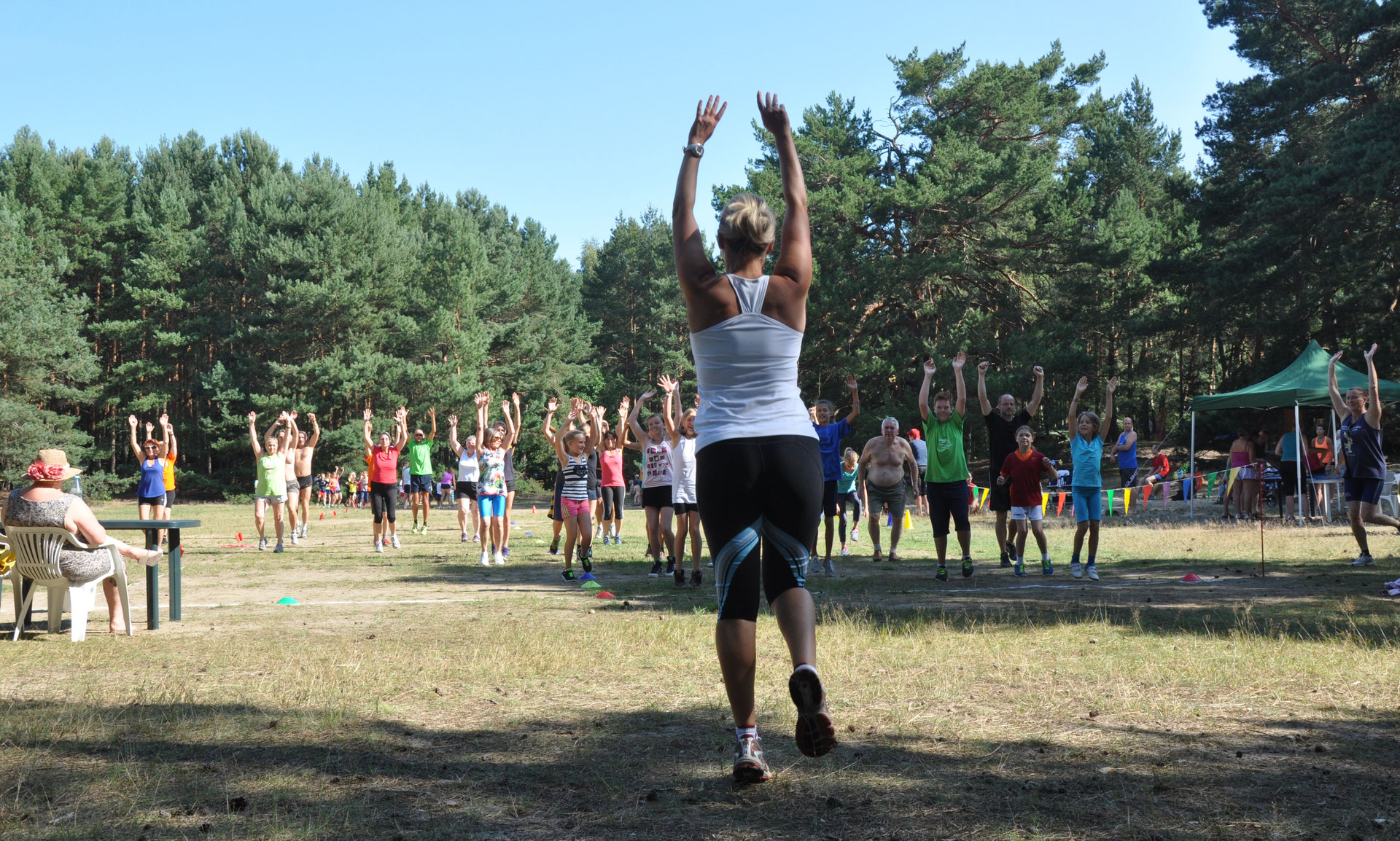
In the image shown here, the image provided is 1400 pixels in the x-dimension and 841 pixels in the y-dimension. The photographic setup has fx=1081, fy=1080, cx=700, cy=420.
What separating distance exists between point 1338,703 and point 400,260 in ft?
164

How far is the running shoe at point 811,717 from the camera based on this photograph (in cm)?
340

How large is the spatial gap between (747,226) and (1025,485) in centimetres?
836

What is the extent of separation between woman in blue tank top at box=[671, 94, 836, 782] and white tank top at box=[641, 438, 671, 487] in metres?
7.73

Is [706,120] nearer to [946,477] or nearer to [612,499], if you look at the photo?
[946,477]

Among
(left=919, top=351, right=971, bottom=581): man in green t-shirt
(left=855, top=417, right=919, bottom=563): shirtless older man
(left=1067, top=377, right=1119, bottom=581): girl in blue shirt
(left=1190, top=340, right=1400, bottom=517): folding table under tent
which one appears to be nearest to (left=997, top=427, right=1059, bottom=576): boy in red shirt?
(left=1067, top=377, right=1119, bottom=581): girl in blue shirt

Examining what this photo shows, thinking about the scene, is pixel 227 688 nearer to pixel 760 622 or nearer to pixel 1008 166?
pixel 760 622

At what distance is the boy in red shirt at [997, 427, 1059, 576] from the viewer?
11289 millimetres

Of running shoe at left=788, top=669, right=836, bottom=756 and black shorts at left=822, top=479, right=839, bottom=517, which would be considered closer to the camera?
running shoe at left=788, top=669, right=836, bottom=756

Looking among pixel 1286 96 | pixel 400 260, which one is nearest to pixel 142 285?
pixel 400 260

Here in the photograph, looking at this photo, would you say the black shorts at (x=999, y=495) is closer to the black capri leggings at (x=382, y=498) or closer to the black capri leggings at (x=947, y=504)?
the black capri leggings at (x=947, y=504)

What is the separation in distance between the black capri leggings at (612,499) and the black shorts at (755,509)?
39.0 ft

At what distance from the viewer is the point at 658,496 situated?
38.1 ft

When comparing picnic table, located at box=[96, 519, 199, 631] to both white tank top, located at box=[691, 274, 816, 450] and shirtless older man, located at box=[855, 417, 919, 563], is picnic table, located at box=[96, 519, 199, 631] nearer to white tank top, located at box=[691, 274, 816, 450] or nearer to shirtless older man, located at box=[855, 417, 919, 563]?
white tank top, located at box=[691, 274, 816, 450]

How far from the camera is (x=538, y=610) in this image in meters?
8.92
